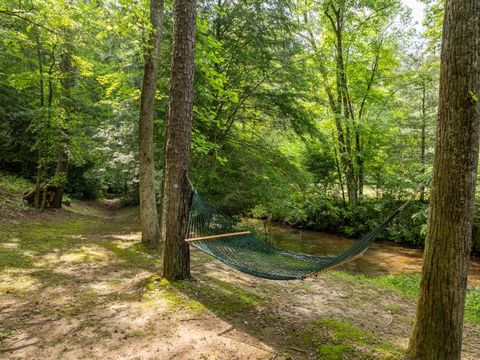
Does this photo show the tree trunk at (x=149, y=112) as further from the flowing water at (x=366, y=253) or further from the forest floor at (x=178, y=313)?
the flowing water at (x=366, y=253)

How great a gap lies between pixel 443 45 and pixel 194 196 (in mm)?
2372

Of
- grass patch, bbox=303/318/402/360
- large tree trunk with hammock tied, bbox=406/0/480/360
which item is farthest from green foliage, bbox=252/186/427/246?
large tree trunk with hammock tied, bbox=406/0/480/360

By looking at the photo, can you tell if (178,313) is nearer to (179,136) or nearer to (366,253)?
(179,136)

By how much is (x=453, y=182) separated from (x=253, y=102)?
482cm

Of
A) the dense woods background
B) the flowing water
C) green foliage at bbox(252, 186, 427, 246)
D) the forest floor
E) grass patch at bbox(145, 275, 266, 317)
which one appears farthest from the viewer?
green foliage at bbox(252, 186, 427, 246)

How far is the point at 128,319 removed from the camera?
2535 mm

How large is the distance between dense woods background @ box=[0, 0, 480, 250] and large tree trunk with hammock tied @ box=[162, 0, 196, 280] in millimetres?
1266

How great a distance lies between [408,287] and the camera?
487 cm

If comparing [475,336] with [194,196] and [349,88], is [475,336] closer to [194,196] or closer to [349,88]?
[194,196]

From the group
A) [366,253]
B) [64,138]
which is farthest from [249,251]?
[64,138]

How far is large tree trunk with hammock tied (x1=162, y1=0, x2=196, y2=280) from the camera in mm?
3150

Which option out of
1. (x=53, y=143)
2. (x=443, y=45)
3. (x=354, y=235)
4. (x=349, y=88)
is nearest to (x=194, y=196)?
(x=443, y=45)

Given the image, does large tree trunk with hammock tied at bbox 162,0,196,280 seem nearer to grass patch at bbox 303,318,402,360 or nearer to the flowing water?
grass patch at bbox 303,318,402,360

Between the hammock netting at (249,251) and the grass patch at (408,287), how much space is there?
1.90m
